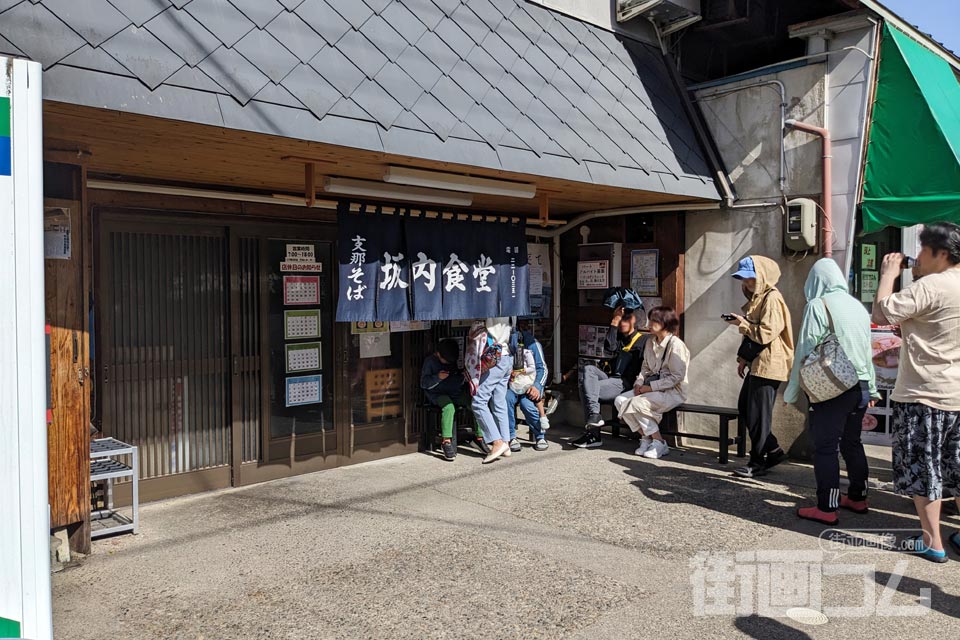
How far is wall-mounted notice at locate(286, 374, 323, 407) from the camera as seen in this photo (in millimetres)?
7385

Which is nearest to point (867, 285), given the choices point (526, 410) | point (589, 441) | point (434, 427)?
point (589, 441)

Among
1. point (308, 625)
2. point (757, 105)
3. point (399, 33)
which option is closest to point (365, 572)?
point (308, 625)

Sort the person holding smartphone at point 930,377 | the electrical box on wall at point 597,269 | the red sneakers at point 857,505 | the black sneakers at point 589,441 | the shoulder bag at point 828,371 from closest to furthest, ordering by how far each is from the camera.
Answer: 1. the person holding smartphone at point 930,377
2. the shoulder bag at point 828,371
3. the red sneakers at point 857,505
4. the black sneakers at point 589,441
5. the electrical box on wall at point 597,269

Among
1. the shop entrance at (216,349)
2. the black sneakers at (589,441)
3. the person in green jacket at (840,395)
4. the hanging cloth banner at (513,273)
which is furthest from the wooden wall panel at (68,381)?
the black sneakers at (589,441)

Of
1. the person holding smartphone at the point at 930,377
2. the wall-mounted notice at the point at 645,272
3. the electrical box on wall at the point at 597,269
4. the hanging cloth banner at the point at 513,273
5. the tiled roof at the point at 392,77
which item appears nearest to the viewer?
the tiled roof at the point at 392,77

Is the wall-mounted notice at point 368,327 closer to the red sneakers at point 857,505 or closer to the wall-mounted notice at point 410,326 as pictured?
the wall-mounted notice at point 410,326

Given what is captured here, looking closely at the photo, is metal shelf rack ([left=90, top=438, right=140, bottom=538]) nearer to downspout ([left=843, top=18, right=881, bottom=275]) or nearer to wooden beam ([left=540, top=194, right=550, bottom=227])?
wooden beam ([left=540, top=194, right=550, bottom=227])

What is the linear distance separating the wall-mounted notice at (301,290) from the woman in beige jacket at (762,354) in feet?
14.5

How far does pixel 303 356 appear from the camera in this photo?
7477 millimetres

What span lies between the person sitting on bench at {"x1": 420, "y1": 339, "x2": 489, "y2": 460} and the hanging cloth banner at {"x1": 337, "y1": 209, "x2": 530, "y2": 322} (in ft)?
2.05

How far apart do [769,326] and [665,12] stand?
424cm

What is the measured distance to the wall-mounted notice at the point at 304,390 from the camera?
7.38 metres

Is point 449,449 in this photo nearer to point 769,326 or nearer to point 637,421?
point 637,421

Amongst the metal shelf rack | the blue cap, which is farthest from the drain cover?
the metal shelf rack
